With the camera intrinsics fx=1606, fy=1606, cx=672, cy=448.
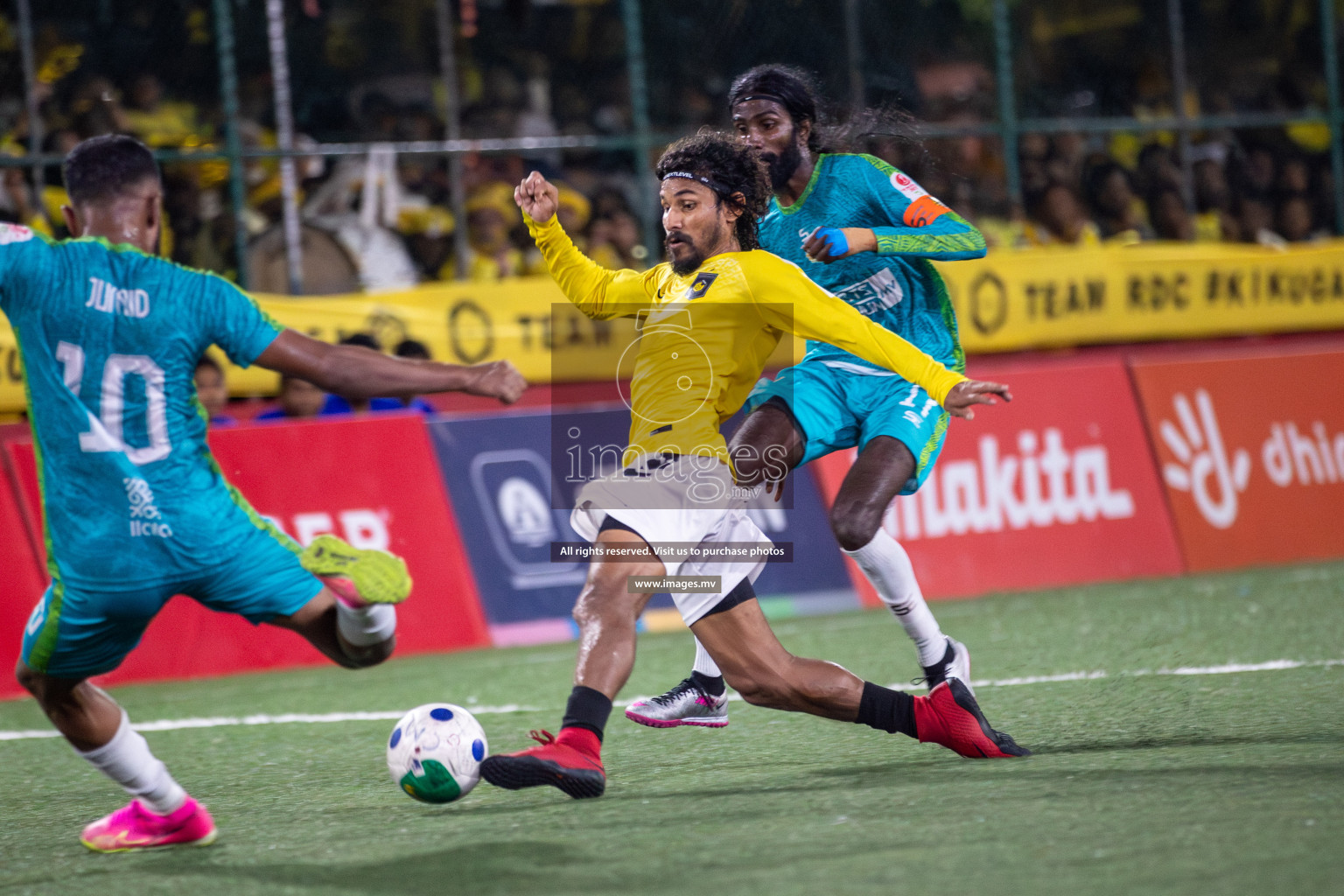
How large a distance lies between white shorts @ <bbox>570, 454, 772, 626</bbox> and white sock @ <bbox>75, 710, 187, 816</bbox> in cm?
132

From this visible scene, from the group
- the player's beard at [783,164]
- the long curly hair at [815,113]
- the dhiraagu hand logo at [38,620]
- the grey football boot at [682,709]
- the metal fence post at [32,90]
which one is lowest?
the grey football boot at [682,709]

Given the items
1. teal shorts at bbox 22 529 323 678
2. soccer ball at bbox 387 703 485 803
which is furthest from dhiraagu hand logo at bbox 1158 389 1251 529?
teal shorts at bbox 22 529 323 678

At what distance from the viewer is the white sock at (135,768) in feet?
13.9

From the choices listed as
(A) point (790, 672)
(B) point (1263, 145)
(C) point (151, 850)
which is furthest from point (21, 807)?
(B) point (1263, 145)

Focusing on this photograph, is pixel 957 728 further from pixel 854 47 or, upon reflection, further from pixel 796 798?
pixel 854 47

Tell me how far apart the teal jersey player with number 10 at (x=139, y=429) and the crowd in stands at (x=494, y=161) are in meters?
6.22

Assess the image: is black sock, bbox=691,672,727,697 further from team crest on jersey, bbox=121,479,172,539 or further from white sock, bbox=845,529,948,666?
team crest on jersey, bbox=121,479,172,539

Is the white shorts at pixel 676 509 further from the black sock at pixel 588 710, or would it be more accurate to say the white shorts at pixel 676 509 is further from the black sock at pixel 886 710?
the black sock at pixel 886 710

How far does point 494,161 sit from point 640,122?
1.20m

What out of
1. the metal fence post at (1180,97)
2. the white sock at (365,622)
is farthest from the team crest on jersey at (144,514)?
the metal fence post at (1180,97)

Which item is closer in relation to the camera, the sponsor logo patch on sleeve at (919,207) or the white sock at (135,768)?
the white sock at (135,768)

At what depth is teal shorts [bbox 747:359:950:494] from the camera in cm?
553

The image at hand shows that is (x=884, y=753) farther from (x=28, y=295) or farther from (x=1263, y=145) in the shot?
(x=1263, y=145)

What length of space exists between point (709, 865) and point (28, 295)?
2170 millimetres
